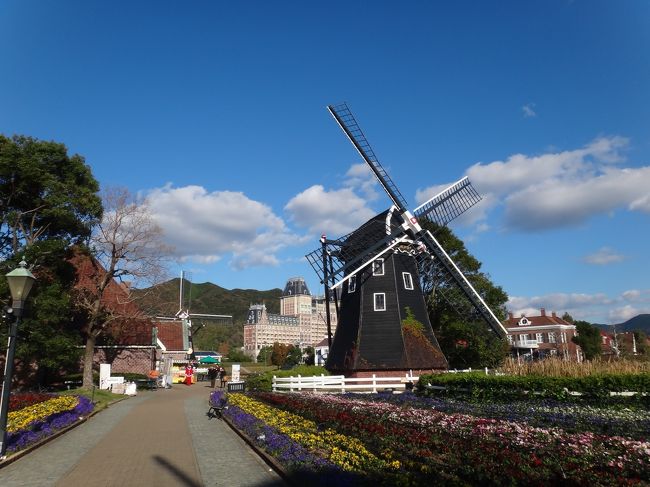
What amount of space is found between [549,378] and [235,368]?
86.4 ft

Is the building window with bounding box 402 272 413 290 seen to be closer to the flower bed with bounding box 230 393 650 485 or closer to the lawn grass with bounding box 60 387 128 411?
the lawn grass with bounding box 60 387 128 411

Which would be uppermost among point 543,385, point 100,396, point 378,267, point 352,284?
point 378,267

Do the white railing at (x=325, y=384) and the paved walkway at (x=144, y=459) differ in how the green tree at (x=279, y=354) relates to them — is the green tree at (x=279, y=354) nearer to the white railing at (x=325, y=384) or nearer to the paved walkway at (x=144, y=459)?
the white railing at (x=325, y=384)

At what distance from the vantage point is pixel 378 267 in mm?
32312

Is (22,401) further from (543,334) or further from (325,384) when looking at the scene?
(543,334)

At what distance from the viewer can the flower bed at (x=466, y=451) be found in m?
7.29

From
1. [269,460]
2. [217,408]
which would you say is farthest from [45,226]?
[269,460]

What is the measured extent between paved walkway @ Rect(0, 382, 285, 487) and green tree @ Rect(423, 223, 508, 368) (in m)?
26.9

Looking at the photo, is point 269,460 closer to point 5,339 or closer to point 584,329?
point 5,339

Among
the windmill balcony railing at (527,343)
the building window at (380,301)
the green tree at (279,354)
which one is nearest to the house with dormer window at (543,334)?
the windmill balcony railing at (527,343)

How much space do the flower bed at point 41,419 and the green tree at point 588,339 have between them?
64.3 metres

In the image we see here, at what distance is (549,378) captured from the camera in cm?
1770

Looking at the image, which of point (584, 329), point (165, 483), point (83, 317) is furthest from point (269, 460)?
point (584, 329)

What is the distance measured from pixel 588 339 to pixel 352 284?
48.8m
